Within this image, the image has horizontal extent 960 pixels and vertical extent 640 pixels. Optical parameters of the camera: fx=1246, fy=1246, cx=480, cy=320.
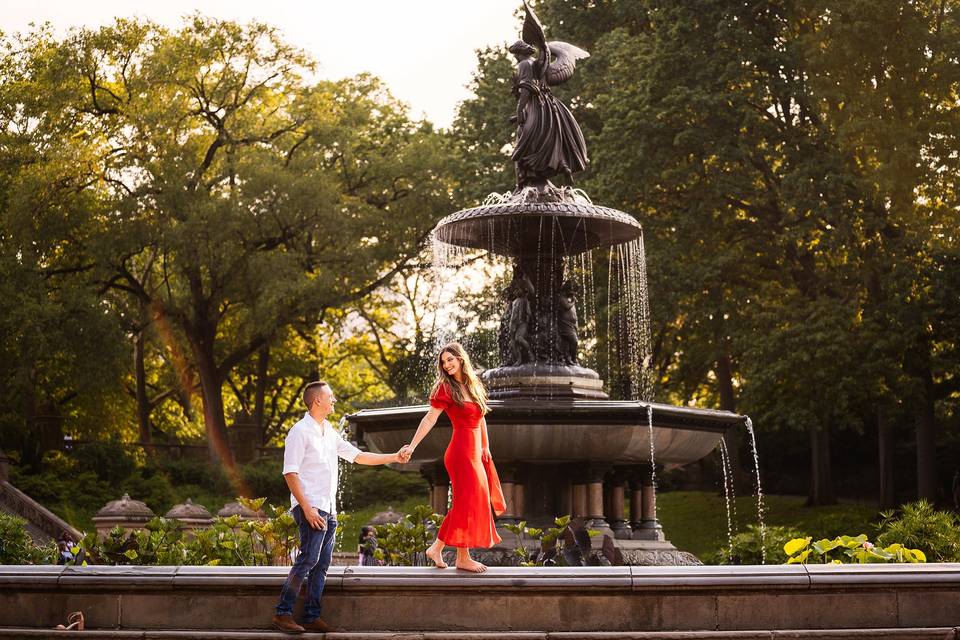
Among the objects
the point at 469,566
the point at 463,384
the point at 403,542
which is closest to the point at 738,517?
A: the point at 403,542

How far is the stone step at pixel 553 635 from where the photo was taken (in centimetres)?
746

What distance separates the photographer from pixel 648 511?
14781 millimetres

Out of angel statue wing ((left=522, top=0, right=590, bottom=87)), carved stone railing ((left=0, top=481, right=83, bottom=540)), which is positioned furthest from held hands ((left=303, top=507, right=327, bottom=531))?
carved stone railing ((left=0, top=481, right=83, bottom=540))

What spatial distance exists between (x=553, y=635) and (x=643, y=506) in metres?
7.44

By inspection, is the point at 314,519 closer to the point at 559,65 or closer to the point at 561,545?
the point at 561,545

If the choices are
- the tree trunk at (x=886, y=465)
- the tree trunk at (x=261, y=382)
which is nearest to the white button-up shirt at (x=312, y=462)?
the tree trunk at (x=886, y=465)

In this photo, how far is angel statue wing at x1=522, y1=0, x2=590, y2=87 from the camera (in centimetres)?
1593

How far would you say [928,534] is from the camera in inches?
425

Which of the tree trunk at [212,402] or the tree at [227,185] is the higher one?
the tree at [227,185]

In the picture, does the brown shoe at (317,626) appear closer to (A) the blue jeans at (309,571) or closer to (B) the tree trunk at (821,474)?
(A) the blue jeans at (309,571)

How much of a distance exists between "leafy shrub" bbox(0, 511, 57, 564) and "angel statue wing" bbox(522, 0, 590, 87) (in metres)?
8.26

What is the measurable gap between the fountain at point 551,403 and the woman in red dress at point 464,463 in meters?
4.37

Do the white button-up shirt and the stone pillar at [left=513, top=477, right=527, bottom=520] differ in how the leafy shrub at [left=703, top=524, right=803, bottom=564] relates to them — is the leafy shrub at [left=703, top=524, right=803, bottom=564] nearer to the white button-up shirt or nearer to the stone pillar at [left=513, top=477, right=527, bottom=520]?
the stone pillar at [left=513, top=477, right=527, bottom=520]

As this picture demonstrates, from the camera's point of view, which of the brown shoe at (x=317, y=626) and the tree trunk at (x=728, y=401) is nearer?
the brown shoe at (x=317, y=626)
